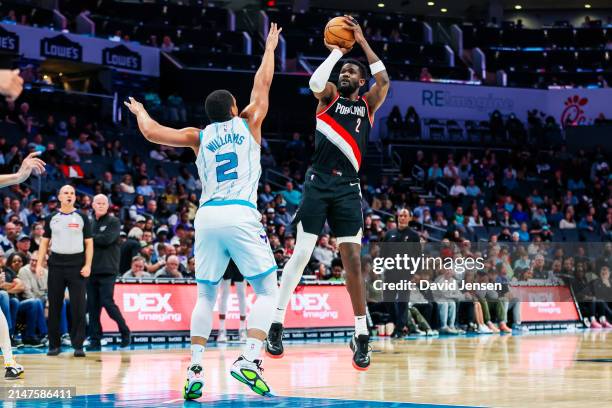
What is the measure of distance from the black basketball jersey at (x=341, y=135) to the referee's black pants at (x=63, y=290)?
5.30 meters

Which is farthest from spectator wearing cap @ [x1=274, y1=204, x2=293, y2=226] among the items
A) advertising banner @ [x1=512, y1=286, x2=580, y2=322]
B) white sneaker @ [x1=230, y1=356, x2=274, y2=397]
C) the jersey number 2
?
white sneaker @ [x1=230, y1=356, x2=274, y2=397]

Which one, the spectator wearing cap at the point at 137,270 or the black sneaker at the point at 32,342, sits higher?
the spectator wearing cap at the point at 137,270

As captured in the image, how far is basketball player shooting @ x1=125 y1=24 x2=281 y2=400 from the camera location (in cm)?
732

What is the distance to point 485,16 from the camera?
48031mm

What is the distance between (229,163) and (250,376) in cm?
163

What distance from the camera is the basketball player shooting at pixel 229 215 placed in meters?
7.32

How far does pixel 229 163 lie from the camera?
737cm

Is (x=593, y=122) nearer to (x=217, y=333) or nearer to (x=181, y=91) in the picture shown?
(x=181, y=91)

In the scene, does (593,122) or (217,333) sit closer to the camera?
(217,333)

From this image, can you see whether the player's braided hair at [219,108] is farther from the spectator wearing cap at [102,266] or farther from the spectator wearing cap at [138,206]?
the spectator wearing cap at [138,206]

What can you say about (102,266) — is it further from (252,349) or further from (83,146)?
(83,146)

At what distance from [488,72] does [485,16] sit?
796 cm

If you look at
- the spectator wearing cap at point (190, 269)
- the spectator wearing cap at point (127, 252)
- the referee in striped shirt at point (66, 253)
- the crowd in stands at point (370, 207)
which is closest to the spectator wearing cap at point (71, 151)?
the crowd in stands at point (370, 207)

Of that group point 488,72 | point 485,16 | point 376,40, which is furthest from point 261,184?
point 485,16
